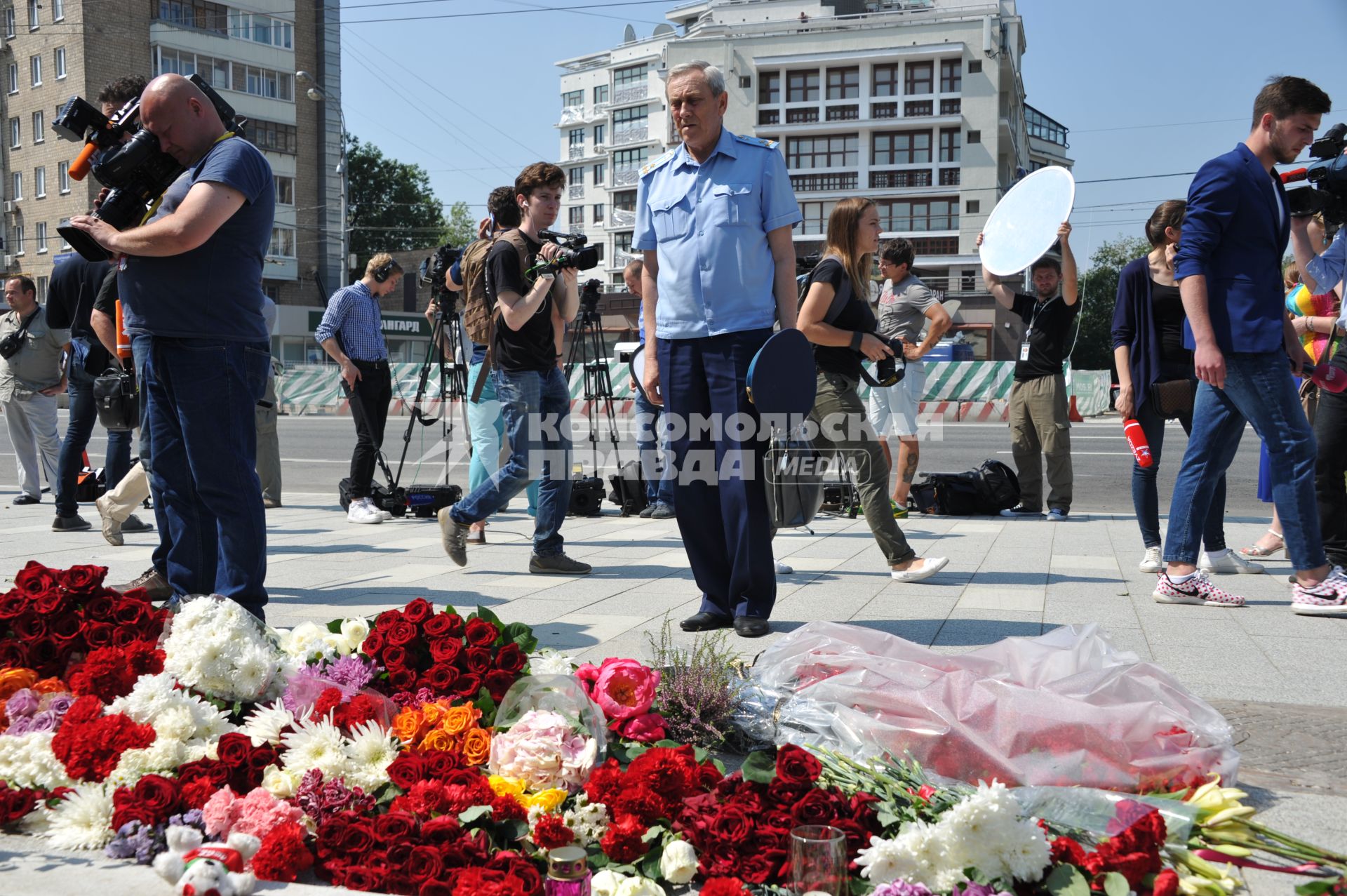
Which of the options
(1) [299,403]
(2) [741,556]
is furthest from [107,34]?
(2) [741,556]

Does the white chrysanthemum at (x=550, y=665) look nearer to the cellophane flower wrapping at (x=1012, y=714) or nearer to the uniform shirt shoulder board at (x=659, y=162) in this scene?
the cellophane flower wrapping at (x=1012, y=714)

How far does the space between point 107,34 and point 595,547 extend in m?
55.0

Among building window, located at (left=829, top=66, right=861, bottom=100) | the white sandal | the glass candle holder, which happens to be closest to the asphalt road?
the white sandal

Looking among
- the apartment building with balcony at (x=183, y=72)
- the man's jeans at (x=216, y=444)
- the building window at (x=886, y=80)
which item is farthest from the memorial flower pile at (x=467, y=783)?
the building window at (x=886, y=80)

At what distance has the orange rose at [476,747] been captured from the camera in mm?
2832

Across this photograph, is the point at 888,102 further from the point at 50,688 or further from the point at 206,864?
the point at 206,864

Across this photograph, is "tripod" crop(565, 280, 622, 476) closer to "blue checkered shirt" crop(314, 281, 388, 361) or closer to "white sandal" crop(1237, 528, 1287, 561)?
"blue checkered shirt" crop(314, 281, 388, 361)

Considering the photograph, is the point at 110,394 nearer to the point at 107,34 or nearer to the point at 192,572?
the point at 192,572

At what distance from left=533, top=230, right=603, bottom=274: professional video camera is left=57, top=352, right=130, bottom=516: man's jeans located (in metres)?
3.47

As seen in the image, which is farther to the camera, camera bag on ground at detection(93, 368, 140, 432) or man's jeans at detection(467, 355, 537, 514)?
man's jeans at detection(467, 355, 537, 514)

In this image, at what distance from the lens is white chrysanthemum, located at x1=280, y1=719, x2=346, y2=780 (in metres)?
2.71

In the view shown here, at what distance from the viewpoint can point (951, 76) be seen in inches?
2992

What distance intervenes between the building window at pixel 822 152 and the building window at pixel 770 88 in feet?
10.0

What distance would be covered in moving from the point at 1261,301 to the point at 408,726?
4361mm
